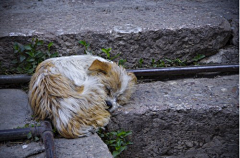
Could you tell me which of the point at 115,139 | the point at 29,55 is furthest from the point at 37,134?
the point at 29,55

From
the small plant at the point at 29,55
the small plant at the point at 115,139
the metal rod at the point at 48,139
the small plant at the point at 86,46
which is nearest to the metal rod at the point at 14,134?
the metal rod at the point at 48,139

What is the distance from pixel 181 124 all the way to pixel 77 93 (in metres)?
1.40

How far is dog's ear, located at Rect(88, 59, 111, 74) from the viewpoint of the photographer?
11.2 feet

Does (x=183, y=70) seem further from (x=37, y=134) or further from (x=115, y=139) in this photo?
(x=37, y=134)

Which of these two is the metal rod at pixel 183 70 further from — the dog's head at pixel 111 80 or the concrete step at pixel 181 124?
the dog's head at pixel 111 80

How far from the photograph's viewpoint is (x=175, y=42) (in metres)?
4.75

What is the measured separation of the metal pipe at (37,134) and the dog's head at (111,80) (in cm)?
76

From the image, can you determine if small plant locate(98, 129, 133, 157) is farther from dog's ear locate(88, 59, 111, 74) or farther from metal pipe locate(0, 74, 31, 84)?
metal pipe locate(0, 74, 31, 84)

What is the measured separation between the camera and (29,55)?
4348mm

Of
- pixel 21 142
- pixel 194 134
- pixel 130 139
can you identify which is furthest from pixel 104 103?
pixel 194 134

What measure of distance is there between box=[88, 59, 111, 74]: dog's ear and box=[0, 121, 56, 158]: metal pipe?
0.81 m

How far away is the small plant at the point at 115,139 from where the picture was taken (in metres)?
3.46

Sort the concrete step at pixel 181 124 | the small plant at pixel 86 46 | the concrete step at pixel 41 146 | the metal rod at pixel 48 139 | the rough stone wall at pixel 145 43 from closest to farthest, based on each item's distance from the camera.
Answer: the metal rod at pixel 48 139
the concrete step at pixel 41 146
the concrete step at pixel 181 124
the small plant at pixel 86 46
the rough stone wall at pixel 145 43

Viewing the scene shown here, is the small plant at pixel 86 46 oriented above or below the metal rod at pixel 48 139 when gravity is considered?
above
